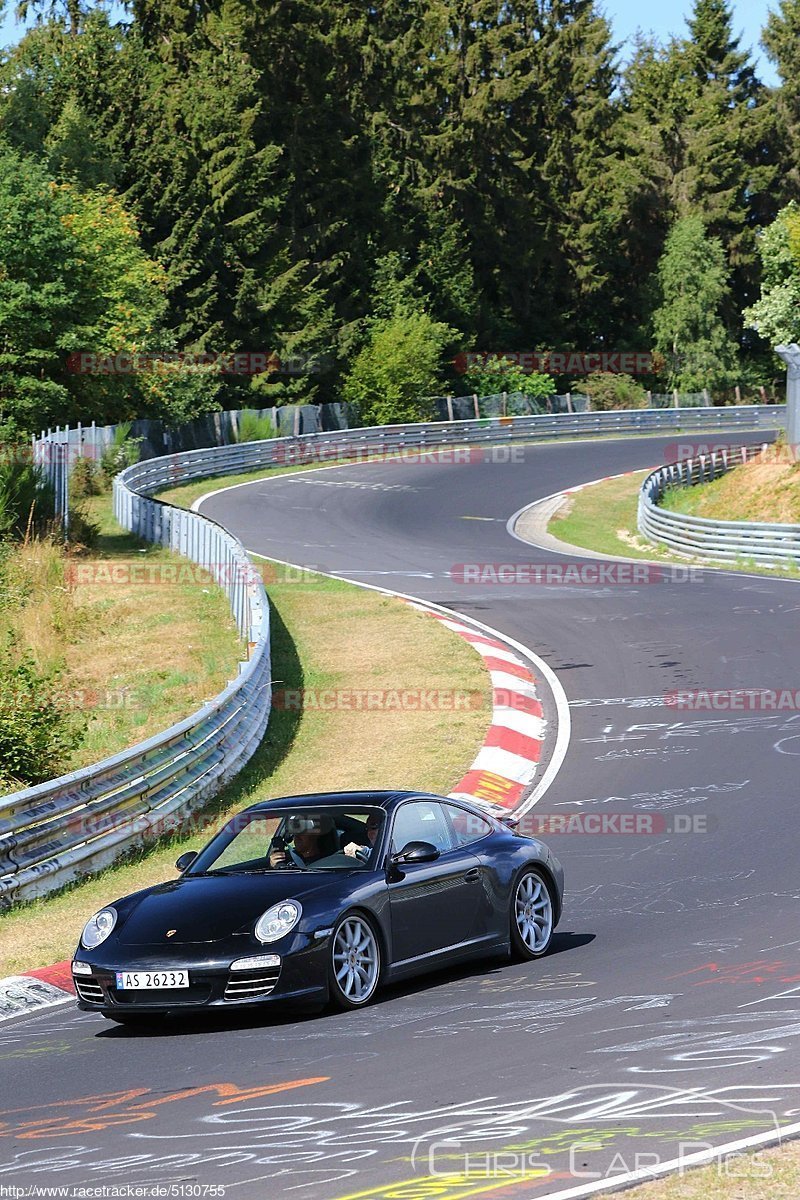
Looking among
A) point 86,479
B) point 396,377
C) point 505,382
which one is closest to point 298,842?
point 86,479

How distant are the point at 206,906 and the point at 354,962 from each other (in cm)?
91

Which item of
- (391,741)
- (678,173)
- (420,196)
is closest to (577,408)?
(420,196)

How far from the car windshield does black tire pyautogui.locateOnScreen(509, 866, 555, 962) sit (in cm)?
116

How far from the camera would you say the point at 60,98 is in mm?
76812

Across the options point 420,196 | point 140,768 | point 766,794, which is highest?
point 420,196

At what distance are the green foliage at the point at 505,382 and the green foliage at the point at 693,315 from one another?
1126 centimetres

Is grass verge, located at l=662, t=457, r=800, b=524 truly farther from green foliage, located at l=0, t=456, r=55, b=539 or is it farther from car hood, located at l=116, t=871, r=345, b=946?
car hood, located at l=116, t=871, r=345, b=946

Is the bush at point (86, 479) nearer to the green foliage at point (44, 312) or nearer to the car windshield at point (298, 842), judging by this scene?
the green foliage at point (44, 312)

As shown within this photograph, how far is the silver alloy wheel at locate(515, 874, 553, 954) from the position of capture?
34.0ft

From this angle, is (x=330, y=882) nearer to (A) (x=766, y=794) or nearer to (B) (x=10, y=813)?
(B) (x=10, y=813)

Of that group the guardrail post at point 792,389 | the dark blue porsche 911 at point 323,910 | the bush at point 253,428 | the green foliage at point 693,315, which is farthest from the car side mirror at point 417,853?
the green foliage at point 693,315

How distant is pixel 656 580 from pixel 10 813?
2091 centimetres

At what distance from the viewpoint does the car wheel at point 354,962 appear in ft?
29.1

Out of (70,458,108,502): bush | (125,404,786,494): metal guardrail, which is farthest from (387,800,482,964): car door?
(125,404,786,494): metal guardrail
